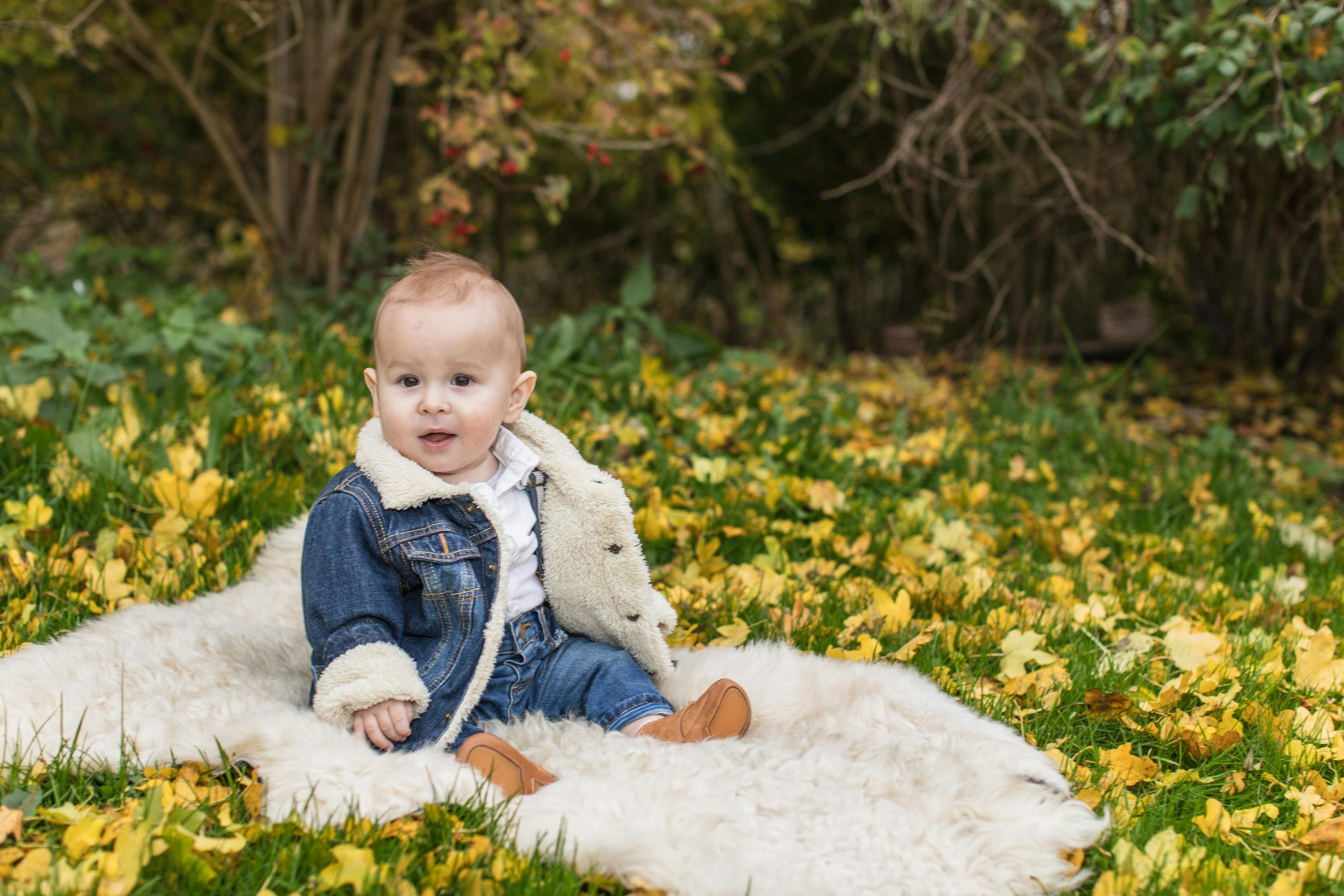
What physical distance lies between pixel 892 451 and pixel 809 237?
166 inches

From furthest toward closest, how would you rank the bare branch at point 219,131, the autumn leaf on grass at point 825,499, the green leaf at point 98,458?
the bare branch at point 219,131 < the autumn leaf on grass at point 825,499 < the green leaf at point 98,458

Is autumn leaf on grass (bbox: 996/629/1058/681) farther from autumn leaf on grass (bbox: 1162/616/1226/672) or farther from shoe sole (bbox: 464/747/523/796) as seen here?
shoe sole (bbox: 464/747/523/796)

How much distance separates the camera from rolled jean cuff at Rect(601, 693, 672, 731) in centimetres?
186

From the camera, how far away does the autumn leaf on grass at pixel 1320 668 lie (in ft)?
6.89

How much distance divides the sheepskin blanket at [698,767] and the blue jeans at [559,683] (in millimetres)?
71

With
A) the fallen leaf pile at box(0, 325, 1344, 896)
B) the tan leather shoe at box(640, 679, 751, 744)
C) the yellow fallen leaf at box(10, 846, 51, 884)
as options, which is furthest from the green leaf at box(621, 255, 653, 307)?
the yellow fallen leaf at box(10, 846, 51, 884)

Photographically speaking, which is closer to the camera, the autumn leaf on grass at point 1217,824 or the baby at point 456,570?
the autumn leaf on grass at point 1217,824

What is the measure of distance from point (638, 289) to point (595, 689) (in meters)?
2.44

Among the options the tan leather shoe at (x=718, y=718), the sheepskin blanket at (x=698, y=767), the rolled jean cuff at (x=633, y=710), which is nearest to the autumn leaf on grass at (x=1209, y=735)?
the sheepskin blanket at (x=698, y=767)

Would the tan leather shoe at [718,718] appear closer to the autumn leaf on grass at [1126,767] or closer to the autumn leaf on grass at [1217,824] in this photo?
the autumn leaf on grass at [1126,767]

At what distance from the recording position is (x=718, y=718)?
5.81ft

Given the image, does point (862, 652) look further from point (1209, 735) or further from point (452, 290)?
point (452, 290)

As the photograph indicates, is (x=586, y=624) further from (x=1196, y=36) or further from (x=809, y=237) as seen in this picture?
(x=809, y=237)

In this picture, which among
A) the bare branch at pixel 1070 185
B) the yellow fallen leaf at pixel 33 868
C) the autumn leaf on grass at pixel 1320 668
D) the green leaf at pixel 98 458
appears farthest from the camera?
the bare branch at pixel 1070 185
